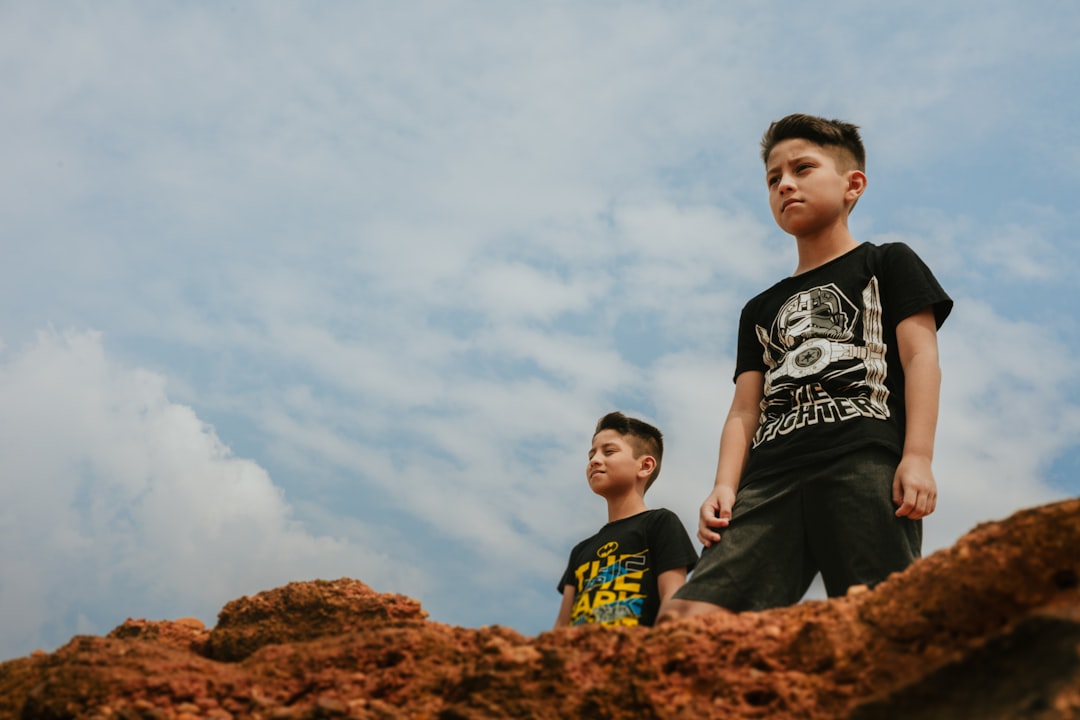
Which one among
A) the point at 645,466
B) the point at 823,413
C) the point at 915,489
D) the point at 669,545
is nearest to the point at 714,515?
the point at 823,413

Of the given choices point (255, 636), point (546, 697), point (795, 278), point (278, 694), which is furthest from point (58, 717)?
point (795, 278)

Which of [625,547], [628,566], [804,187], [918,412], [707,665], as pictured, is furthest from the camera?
[625,547]

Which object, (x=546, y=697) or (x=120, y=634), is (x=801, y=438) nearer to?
(x=546, y=697)

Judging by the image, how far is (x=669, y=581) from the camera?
5266mm

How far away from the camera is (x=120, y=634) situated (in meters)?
4.19

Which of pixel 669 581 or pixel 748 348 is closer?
pixel 748 348

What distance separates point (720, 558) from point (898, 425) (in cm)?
94

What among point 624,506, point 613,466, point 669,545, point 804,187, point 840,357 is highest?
point 804,187

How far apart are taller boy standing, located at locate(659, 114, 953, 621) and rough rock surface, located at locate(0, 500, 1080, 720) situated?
105cm

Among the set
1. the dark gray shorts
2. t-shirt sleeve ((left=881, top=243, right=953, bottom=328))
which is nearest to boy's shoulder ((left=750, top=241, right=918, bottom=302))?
t-shirt sleeve ((left=881, top=243, right=953, bottom=328))

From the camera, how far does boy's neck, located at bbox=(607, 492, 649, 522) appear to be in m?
6.09

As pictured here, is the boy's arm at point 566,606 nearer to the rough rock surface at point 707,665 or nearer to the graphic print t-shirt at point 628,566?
the graphic print t-shirt at point 628,566

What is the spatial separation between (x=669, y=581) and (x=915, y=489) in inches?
72.1

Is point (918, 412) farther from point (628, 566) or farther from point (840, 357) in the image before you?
point (628, 566)
